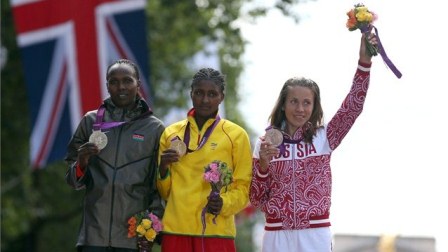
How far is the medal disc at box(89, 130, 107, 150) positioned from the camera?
361 inches

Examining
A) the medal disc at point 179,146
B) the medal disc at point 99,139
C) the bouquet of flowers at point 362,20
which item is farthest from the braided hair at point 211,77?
the bouquet of flowers at point 362,20

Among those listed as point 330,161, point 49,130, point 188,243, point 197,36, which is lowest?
point 188,243

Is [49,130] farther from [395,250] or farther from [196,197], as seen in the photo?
[196,197]

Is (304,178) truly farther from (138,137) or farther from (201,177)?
(138,137)

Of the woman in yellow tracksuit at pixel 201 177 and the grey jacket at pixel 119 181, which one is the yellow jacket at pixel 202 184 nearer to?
the woman in yellow tracksuit at pixel 201 177

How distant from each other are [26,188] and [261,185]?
2211cm

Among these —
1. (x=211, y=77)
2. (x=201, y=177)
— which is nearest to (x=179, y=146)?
(x=201, y=177)

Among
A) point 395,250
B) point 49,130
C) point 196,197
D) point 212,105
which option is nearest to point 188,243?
point 196,197

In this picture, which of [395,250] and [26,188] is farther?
[26,188]

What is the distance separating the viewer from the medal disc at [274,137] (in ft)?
29.6

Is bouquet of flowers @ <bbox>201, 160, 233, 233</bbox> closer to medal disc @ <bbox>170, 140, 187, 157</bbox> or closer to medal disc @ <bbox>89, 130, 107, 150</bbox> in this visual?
medal disc @ <bbox>170, 140, 187, 157</bbox>

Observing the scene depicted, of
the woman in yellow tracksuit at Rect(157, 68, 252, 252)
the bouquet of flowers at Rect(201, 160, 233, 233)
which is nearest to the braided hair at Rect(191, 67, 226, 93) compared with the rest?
the woman in yellow tracksuit at Rect(157, 68, 252, 252)

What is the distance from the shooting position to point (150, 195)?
941 centimetres

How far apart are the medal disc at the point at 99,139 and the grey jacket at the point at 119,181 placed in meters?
0.13
